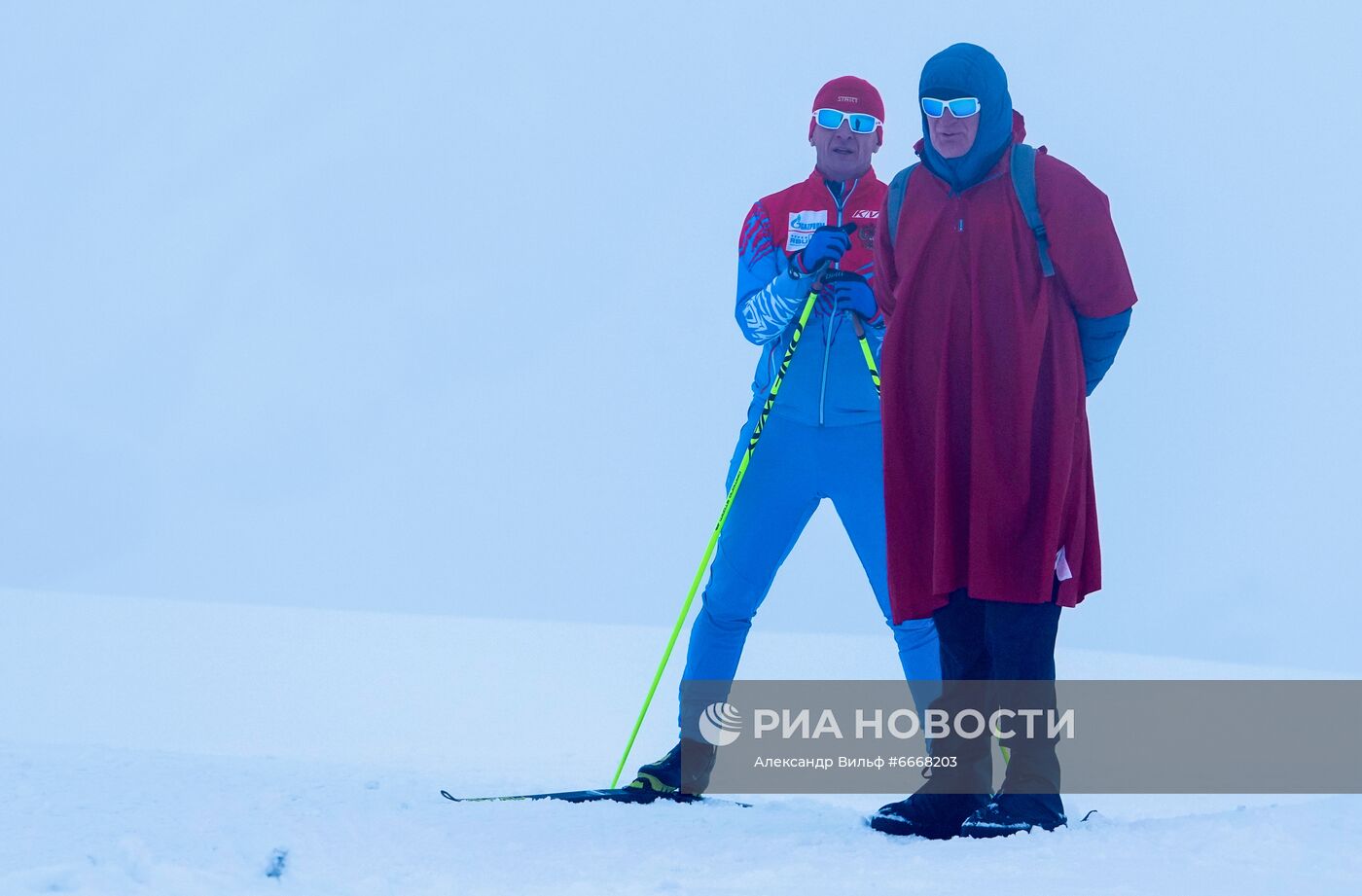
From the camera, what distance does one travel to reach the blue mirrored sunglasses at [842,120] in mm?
3965

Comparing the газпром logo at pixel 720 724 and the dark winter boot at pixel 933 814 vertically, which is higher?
the газпром logo at pixel 720 724

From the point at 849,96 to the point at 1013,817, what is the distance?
217cm

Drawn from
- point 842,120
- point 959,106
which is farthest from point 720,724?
point 959,106

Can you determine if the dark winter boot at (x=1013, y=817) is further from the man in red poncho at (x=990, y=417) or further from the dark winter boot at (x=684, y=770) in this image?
the dark winter boot at (x=684, y=770)

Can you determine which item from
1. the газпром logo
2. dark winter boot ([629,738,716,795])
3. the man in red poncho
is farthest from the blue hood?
dark winter boot ([629,738,716,795])

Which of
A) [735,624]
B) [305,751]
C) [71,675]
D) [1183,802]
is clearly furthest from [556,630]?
[735,624]

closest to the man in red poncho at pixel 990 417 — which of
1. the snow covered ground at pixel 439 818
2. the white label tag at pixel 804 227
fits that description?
the snow covered ground at pixel 439 818

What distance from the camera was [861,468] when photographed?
12.5 ft

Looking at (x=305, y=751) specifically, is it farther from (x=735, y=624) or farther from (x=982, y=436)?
(x=982, y=436)

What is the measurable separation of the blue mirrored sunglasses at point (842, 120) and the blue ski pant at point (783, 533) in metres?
0.90

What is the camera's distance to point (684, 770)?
13.2 ft

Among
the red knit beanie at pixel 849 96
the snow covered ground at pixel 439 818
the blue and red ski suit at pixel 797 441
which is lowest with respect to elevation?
the snow covered ground at pixel 439 818

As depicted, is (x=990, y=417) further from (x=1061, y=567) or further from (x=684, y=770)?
(x=684, y=770)

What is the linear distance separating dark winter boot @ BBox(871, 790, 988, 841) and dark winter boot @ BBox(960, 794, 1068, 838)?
0.04m
